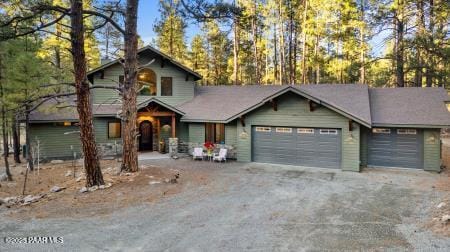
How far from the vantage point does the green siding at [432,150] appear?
39.1 feet

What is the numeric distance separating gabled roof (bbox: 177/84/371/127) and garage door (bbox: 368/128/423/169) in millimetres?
1313

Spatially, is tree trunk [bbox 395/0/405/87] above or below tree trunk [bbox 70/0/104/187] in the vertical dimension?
above

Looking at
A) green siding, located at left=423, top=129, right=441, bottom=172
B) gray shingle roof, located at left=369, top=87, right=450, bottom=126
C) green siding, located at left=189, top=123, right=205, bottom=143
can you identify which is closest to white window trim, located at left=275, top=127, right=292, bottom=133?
gray shingle roof, located at left=369, top=87, right=450, bottom=126

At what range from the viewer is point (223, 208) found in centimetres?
757

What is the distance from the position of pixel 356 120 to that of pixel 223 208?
23.8 feet

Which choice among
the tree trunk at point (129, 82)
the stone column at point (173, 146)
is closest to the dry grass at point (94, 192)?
the tree trunk at point (129, 82)

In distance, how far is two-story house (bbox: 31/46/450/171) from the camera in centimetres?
1236

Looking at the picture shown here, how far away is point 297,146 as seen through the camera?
1362 cm

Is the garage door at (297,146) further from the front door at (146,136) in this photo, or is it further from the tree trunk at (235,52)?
the tree trunk at (235,52)

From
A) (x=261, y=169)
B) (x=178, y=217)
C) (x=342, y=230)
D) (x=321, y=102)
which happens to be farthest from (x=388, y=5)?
(x=178, y=217)

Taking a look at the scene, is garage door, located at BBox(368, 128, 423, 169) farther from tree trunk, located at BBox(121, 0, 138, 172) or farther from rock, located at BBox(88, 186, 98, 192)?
rock, located at BBox(88, 186, 98, 192)

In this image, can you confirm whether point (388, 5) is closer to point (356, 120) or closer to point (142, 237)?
point (356, 120)

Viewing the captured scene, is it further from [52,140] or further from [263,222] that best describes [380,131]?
[52,140]

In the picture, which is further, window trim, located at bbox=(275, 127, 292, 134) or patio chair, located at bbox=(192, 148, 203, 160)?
patio chair, located at bbox=(192, 148, 203, 160)
